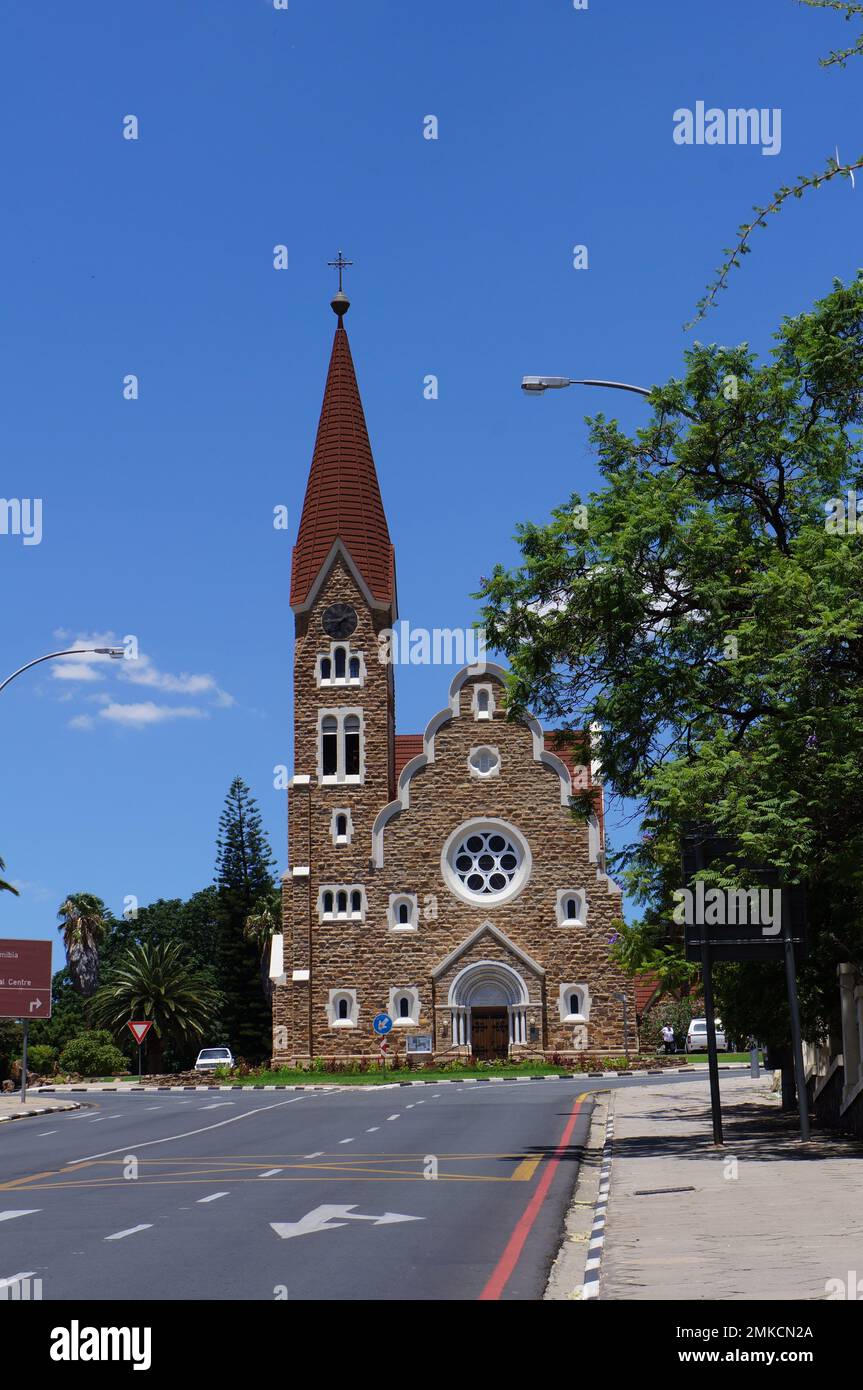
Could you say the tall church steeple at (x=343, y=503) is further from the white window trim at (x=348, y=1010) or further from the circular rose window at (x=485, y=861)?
the white window trim at (x=348, y=1010)

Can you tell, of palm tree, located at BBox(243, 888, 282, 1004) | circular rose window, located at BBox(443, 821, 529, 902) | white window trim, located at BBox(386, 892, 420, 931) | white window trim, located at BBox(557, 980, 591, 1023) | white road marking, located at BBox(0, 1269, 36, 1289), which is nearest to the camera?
white road marking, located at BBox(0, 1269, 36, 1289)

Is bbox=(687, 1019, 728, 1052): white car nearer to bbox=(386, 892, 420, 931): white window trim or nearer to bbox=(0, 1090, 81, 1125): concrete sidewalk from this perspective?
bbox=(386, 892, 420, 931): white window trim

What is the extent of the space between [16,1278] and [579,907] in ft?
160

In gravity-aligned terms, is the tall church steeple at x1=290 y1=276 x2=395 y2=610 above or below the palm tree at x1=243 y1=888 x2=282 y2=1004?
above

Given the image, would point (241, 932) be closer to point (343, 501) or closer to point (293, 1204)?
point (343, 501)

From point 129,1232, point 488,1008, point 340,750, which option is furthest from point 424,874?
point 129,1232

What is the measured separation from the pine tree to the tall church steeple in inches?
991

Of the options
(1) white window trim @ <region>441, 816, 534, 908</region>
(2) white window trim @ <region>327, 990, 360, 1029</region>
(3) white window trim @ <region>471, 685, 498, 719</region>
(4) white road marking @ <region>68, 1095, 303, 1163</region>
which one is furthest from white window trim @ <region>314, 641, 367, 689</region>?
(4) white road marking @ <region>68, 1095, 303, 1163</region>

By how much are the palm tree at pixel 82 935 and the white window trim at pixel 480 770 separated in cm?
3015

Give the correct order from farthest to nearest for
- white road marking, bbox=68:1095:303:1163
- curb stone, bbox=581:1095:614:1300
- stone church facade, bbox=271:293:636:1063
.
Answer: stone church facade, bbox=271:293:636:1063
white road marking, bbox=68:1095:303:1163
curb stone, bbox=581:1095:614:1300

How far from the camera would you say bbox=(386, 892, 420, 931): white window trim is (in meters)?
57.9

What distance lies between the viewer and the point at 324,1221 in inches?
516

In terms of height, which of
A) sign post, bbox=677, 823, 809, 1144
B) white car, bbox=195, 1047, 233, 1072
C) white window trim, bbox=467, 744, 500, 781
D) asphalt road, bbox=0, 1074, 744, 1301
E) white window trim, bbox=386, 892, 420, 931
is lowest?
white car, bbox=195, 1047, 233, 1072
